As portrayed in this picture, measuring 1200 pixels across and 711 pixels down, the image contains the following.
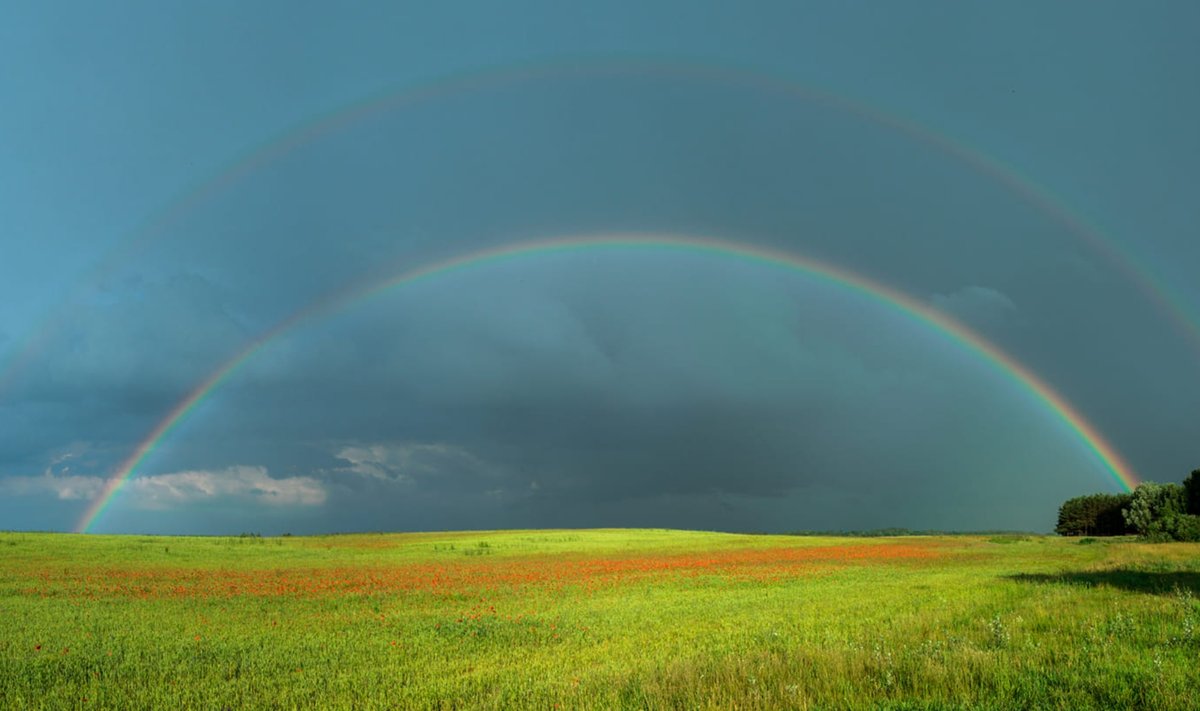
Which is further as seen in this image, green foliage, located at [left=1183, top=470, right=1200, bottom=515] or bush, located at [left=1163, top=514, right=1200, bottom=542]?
green foliage, located at [left=1183, top=470, right=1200, bottom=515]

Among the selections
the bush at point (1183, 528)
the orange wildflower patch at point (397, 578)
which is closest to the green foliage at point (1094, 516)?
the bush at point (1183, 528)

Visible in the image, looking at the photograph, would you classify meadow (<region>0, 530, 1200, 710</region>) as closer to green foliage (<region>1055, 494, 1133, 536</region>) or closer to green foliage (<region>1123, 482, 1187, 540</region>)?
green foliage (<region>1123, 482, 1187, 540</region>)

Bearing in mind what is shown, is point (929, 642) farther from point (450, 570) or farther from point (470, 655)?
point (450, 570)

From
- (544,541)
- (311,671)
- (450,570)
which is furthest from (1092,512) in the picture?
(311,671)

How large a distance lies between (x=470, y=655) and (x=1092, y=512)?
158 meters

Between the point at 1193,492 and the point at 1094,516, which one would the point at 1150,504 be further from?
the point at 1094,516

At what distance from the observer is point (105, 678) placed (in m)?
12.1

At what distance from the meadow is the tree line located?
5605 centimetres

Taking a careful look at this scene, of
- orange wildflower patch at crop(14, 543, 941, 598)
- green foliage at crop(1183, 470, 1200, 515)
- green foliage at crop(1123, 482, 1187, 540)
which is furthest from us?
green foliage at crop(1123, 482, 1187, 540)

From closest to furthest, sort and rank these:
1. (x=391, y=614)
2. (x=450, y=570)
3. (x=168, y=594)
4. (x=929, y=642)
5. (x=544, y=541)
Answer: (x=929, y=642) → (x=391, y=614) → (x=168, y=594) → (x=450, y=570) → (x=544, y=541)

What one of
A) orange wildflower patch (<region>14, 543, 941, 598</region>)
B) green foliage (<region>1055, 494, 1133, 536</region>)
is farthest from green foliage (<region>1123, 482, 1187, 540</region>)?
orange wildflower patch (<region>14, 543, 941, 598</region>)

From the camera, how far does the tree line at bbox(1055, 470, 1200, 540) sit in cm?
7381

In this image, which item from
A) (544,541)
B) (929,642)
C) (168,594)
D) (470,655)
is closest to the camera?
(929,642)

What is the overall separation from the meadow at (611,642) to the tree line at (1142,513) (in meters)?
56.1
